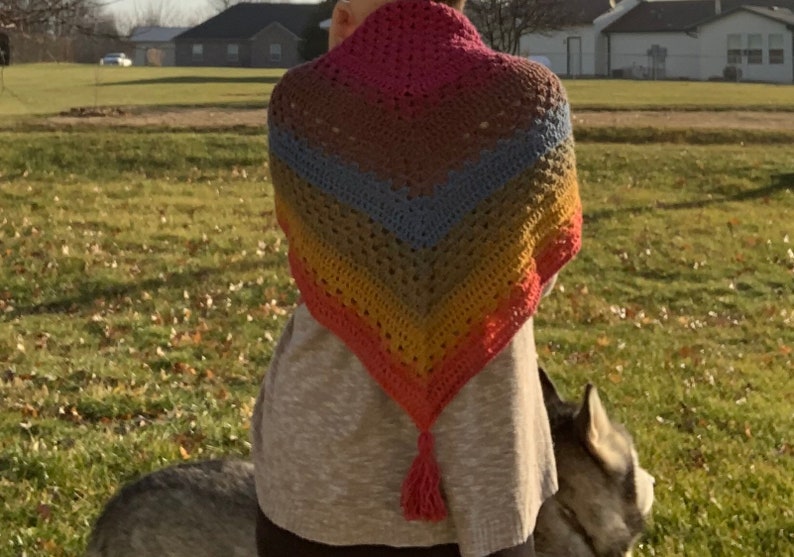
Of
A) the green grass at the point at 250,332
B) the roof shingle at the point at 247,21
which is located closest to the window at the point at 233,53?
the roof shingle at the point at 247,21

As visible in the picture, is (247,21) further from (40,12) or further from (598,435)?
(598,435)

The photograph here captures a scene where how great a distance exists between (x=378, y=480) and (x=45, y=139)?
64.2 feet

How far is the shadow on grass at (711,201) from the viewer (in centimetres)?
1509

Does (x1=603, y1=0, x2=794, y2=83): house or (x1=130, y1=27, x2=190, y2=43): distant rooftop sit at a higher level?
(x1=130, y1=27, x2=190, y2=43): distant rooftop

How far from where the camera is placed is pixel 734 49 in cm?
7106

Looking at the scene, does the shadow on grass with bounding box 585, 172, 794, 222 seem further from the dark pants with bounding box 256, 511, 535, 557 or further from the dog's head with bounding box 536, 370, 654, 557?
the dark pants with bounding box 256, 511, 535, 557

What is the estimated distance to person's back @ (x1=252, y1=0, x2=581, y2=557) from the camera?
231cm

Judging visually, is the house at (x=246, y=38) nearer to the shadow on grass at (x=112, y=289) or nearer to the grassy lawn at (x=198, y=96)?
the grassy lawn at (x=198, y=96)

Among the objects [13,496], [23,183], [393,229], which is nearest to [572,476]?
[393,229]

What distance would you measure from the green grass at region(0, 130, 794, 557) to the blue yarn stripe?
9.74 ft

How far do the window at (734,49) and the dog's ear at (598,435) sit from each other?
237 ft

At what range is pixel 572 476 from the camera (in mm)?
2838

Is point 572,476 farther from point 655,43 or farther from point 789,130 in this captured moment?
point 655,43

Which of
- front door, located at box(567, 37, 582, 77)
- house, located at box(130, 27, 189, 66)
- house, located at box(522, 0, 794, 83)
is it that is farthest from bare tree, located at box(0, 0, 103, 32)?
house, located at box(130, 27, 189, 66)
